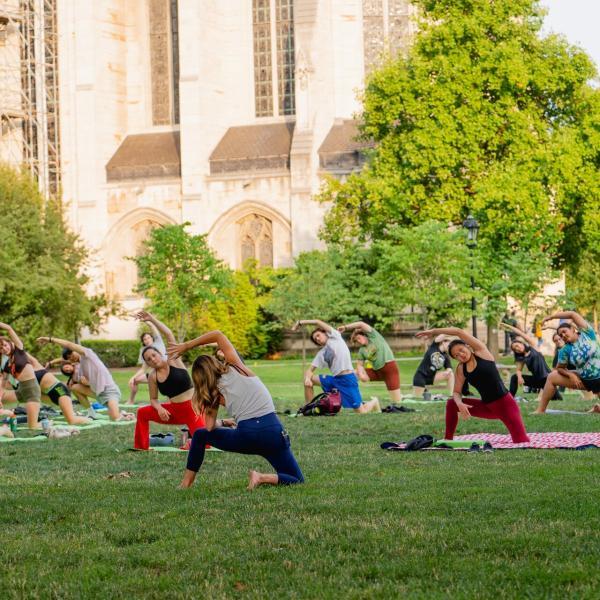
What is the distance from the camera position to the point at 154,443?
13078 millimetres

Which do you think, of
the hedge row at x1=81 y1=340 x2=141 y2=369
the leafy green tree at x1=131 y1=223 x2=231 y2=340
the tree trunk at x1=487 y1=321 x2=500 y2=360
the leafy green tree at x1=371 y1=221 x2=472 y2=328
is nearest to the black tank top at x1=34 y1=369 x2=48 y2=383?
the leafy green tree at x1=371 y1=221 x2=472 y2=328

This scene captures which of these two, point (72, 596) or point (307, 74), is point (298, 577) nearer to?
point (72, 596)

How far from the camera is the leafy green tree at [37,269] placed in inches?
1318

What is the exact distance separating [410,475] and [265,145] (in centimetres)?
4078

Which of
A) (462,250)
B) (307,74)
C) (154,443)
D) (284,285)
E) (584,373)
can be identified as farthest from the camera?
(307,74)

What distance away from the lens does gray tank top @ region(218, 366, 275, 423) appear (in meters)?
9.06

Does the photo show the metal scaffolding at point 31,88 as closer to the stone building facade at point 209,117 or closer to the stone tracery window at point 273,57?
the stone building facade at point 209,117

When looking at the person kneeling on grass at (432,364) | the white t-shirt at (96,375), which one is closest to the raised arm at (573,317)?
the person kneeling on grass at (432,364)

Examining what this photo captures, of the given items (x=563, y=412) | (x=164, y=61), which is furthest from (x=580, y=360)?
(x=164, y=61)

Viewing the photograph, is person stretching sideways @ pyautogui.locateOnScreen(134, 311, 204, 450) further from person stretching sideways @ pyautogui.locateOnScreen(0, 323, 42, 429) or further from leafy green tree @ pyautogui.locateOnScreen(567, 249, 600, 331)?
leafy green tree @ pyautogui.locateOnScreen(567, 249, 600, 331)

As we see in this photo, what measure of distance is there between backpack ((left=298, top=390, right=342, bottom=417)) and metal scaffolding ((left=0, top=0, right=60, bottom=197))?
35273 mm

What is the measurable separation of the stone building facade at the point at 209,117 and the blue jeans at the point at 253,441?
126 feet

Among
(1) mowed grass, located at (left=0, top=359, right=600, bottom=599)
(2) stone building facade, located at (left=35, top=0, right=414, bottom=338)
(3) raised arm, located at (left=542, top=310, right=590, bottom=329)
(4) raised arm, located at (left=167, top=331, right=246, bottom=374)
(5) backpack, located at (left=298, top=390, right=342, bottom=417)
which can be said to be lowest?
(1) mowed grass, located at (left=0, top=359, right=600, bottom=599)

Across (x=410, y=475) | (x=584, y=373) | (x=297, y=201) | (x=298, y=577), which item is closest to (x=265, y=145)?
(x=297, y=201)
